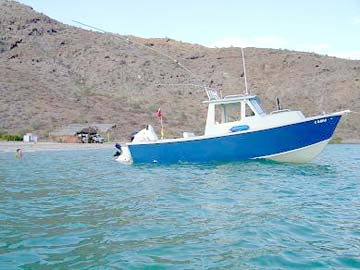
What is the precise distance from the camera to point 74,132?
42344 mm

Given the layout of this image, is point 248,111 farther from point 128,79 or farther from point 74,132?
point 128,79

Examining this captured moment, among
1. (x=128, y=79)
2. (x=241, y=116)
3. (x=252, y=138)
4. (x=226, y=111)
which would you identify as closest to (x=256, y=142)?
(x=252, y=138)

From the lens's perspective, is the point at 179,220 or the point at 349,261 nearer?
the point at 349,261

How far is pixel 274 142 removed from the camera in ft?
57.8

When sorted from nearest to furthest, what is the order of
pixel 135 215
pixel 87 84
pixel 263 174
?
pixel 135 215
pixel 263 174
pixel 87 84

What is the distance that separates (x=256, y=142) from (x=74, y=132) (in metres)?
27.2

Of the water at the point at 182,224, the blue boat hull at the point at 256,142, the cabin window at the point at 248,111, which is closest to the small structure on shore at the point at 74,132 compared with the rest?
the blue boat hull at the point at 256,142

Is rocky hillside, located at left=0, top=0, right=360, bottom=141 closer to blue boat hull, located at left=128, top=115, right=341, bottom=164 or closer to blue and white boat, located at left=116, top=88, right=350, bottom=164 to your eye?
blue and white boat, located at left=116, top=88, right=350, bottom=164

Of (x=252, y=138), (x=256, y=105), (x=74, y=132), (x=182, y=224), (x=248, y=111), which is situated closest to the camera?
(x=182, y=224)

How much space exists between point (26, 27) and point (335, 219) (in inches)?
2894

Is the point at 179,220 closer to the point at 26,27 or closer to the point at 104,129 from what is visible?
the point at 104,129

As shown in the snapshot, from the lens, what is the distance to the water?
18.2 feet

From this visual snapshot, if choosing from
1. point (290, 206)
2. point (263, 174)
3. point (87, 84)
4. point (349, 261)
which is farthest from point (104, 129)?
point (349, 261)

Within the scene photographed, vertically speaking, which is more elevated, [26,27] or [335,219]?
[26,27]
